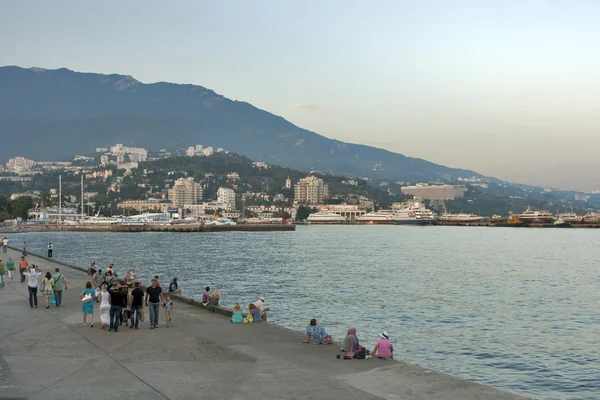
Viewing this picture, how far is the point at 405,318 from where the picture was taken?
28.4 metres

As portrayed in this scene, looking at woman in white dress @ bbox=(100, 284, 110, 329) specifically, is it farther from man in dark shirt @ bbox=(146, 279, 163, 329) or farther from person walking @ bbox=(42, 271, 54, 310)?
person walking @ bbox=(42, 271, 54, 310)

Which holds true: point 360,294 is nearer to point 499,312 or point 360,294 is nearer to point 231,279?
point 499,312

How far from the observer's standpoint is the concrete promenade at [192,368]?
1288 centimetres

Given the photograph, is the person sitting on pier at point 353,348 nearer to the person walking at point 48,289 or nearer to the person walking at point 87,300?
the person walking at point 87,300

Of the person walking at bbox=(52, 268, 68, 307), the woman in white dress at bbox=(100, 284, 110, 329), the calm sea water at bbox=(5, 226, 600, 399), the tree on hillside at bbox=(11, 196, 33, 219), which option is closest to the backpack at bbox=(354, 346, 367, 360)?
the calm sea water at bbox=(5, 226, 600, 399)

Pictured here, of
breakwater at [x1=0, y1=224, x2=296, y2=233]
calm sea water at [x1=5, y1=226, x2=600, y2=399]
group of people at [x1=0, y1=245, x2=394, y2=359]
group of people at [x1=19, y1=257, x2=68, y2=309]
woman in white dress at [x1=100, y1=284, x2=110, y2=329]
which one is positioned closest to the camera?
group of people at [x1=0, y1=245, x2=394, y2=359]

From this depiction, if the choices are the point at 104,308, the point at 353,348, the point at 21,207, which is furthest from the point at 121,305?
the point at 21,207

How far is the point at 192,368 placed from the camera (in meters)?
14.9

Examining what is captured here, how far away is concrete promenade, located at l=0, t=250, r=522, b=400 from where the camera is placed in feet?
42.2

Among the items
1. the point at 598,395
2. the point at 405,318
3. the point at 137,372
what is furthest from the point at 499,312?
the point at 137,372

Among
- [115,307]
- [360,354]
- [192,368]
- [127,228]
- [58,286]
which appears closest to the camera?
[192,368]

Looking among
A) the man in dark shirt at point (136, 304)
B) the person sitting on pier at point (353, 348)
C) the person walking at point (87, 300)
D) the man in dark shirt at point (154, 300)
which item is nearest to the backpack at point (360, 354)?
the person sitting on pier at point (353, 348)

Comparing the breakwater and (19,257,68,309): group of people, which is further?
the breakwater

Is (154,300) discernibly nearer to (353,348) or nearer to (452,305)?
(353,348)
